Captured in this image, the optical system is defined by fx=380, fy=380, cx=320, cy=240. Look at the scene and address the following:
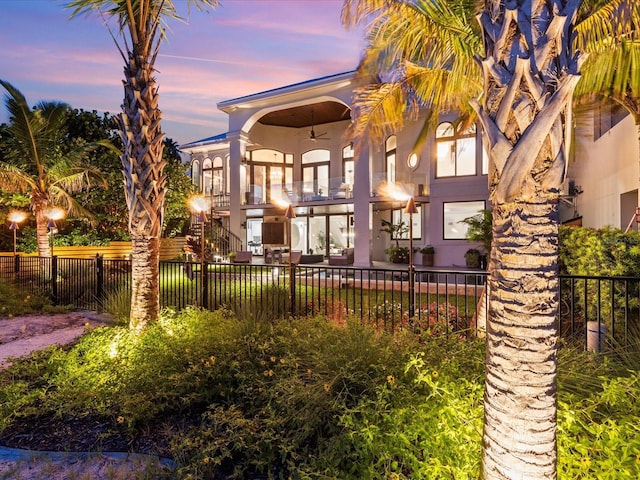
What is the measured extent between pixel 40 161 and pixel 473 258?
16860 mm

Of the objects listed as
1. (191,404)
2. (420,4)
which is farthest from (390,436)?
(420,4)

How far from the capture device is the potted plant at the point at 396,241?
60.0ft

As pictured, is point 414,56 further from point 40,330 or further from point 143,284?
point 40,330

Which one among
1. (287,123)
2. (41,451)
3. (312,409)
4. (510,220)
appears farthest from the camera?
(287,123)

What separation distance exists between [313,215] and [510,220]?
862 inches

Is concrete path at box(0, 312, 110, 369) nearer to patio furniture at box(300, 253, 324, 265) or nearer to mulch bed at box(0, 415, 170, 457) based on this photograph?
mulch bed at box(0, 415, 170, 457)

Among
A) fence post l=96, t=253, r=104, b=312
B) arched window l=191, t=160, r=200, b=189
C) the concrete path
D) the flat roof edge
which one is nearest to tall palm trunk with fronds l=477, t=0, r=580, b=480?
the concrete path

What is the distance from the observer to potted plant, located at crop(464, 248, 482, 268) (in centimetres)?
1555

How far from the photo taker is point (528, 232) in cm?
193

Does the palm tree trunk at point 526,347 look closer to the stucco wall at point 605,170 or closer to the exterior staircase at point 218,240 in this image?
the stucco wall at point 605,170

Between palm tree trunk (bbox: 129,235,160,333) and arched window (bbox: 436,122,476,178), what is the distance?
543 inches

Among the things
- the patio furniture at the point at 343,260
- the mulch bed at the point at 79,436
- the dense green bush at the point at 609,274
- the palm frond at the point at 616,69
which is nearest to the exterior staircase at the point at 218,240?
the patio furniture at the point at 343,260

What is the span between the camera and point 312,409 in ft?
11.4

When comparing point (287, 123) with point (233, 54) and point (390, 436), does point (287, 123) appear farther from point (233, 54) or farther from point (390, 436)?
point (390, 436)
